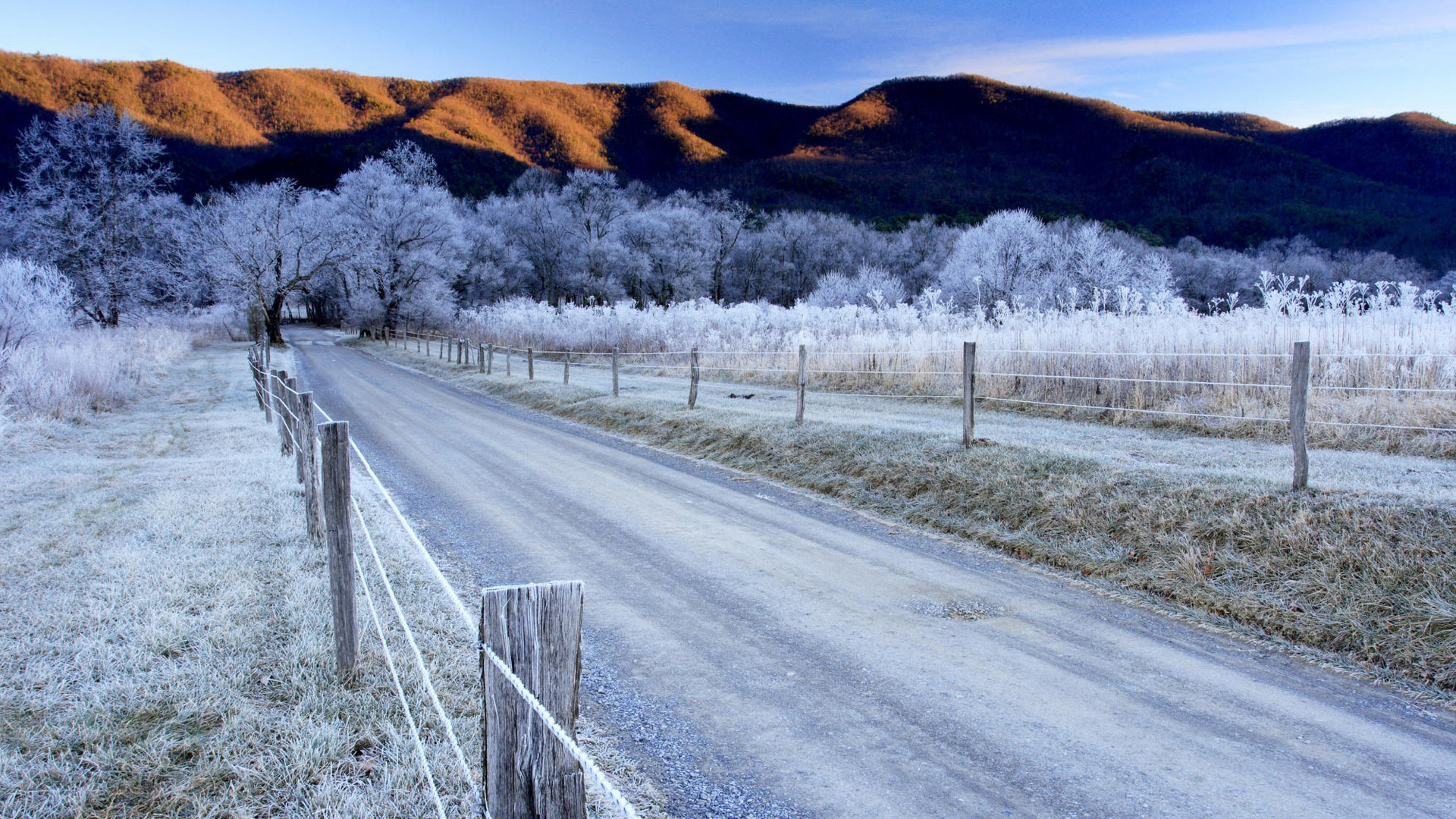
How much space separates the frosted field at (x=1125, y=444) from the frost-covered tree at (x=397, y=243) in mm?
34994

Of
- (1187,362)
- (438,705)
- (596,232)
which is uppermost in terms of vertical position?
(596,232)

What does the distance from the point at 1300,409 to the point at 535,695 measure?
23.1 feet

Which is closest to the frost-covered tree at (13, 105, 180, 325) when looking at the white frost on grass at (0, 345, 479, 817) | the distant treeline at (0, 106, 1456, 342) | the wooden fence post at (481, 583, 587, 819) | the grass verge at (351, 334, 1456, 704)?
the distant treeline at (0, 106, 1456, 342)

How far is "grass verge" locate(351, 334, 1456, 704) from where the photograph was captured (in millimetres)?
4480

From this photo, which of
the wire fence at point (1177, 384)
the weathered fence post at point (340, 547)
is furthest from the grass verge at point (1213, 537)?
the weathered fence post at point (340, 547)

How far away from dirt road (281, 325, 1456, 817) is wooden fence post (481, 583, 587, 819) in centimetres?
142

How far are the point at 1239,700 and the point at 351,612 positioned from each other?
465 centimetres

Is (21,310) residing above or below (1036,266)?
below

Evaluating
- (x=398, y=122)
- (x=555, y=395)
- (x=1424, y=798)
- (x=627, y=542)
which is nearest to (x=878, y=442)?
(x=627, y=542)

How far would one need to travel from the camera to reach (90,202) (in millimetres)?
34156

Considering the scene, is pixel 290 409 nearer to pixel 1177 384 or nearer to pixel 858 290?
pixel 1177 384

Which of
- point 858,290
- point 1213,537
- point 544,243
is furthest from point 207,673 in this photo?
point 544,243

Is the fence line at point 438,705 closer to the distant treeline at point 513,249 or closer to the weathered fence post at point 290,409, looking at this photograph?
the weathered fence post at point 290,409

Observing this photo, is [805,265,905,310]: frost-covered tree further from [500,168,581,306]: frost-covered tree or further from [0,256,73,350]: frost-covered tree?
[0,256,73,350]: frost-covered tree
